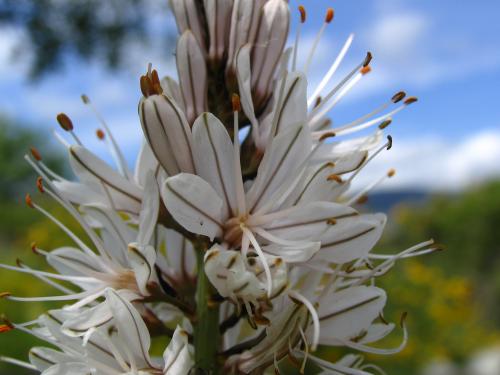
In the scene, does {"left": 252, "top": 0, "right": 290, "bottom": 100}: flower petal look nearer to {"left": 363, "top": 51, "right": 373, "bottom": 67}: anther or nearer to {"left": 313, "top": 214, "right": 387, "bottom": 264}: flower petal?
{"left": 363, "top": 51, "right": 373, "bottom": 67}: anther

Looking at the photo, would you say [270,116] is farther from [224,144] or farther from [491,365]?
[491,365]

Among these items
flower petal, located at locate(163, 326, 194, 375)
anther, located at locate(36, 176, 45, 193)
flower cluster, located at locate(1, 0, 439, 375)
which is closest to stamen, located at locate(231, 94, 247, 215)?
flower cluster, located at locate(1, 0, 439, 375)

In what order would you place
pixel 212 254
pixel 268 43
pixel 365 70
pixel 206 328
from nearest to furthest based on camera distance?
1. pixel 212 254
2. pixel 206 328
3. pixel 268 43
4. pixel 365 70

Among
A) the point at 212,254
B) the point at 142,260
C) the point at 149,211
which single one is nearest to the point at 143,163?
the point at 149,211

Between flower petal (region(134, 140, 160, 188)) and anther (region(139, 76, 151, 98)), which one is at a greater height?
anther (region(139, 76, 151, 98))

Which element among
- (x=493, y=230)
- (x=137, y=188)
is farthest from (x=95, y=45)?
(x=137, y=188)

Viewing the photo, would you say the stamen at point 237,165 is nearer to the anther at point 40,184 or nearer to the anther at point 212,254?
the anther at point 212,254

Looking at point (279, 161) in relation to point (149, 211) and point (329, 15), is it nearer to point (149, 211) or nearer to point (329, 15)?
point (149, 211)

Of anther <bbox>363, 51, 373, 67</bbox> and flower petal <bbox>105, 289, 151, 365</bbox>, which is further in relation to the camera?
anther <bbox>363, 51, 373, 67</bbox>
